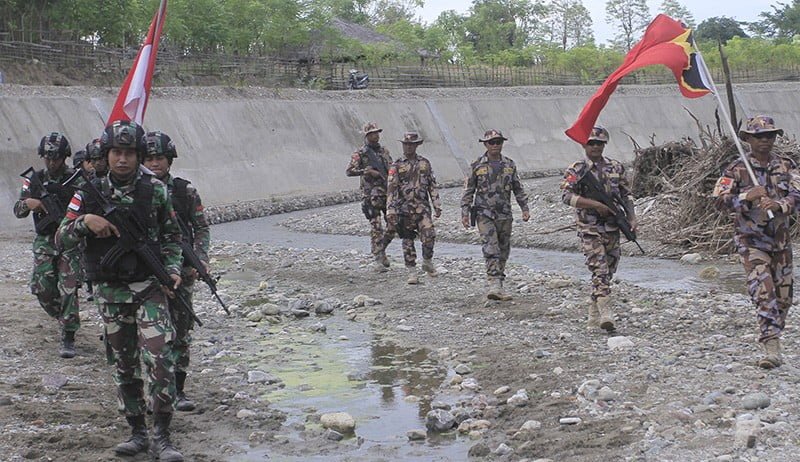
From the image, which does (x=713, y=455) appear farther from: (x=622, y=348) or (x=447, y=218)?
(x=447, y=218)

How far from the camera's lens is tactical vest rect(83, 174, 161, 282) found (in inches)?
239

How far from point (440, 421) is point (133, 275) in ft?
7.38

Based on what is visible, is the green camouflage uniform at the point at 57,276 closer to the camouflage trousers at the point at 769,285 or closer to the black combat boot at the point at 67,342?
the black combat boot at the point at 67,342

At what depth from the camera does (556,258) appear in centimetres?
1631

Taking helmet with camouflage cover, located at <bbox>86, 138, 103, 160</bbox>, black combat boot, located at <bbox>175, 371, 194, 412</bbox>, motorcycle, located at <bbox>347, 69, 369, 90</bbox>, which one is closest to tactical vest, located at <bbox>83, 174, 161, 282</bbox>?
helmet with camouflage cover, located at <bbox>86, 138, 103, 160</bbox>

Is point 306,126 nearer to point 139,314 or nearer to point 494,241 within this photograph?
point 494,241

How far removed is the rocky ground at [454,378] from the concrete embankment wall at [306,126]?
14.3 m

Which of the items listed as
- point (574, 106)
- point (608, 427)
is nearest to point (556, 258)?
point (608, 427)

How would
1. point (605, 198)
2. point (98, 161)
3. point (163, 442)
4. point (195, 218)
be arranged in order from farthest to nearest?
point (605, 198), point (195, 218), point (98, 161), point (163, 442)

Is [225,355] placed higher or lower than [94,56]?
lower

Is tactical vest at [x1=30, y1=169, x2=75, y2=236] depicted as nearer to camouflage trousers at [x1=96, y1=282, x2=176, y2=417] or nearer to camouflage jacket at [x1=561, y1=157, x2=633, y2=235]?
camouflage trousers at [x1=96, y1=282, x2=176, y2=417]

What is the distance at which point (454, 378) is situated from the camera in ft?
27.9

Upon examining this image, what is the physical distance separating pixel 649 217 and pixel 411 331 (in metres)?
7.78

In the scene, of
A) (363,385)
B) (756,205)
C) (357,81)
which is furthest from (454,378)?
(357,81)
